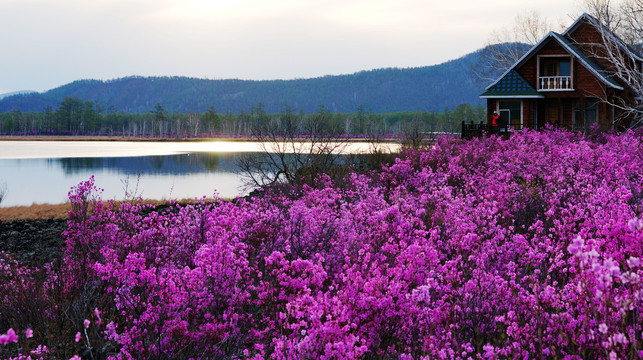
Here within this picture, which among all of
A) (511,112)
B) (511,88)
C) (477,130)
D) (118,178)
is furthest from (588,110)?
(118,178)

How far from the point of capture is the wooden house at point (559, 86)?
3778 centimetres

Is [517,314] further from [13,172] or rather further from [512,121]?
[13,172]

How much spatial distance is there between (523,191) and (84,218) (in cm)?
777

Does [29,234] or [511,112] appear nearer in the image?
[29,234]

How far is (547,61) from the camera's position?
131 ft

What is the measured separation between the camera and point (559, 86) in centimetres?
3875

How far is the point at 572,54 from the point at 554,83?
209 centimetres

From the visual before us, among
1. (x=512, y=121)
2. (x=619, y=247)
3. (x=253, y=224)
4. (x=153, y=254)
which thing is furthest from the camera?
(x=512, y=121)

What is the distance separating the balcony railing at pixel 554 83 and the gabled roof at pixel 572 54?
1622 mm

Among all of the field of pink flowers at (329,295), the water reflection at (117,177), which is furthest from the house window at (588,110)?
the field of pink flowers at (329,295)

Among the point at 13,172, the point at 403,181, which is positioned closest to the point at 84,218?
the point at 403,181

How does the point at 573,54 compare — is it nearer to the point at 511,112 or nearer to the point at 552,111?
the point at 552,111

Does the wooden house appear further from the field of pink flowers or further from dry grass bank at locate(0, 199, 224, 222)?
the field of pink flowers

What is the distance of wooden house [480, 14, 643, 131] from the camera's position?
37781mm
